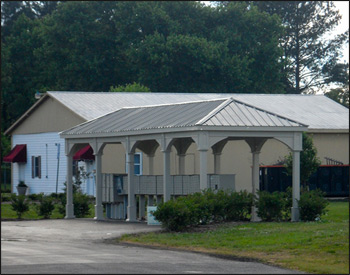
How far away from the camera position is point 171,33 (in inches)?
2542

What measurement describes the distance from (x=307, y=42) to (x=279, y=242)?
6201 cm

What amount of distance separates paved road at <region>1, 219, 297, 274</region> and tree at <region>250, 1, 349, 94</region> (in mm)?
55921

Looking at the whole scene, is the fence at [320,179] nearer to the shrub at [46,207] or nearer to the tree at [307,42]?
the shrub at [46,207]

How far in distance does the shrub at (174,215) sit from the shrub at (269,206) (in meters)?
2.85

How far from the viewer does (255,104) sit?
46.4 meters

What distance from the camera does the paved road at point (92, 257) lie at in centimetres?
1468

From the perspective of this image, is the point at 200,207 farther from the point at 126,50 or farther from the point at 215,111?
the point at 126,50

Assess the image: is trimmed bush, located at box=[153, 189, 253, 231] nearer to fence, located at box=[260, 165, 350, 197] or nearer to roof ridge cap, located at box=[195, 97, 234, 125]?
roof ridge cap, located at box=[195, 97, 234, 125]

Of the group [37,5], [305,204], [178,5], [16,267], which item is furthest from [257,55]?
[16,267]

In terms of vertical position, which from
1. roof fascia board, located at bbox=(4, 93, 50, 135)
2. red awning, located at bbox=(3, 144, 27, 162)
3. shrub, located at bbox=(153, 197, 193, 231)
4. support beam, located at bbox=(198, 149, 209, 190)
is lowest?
shrub, located at bbox=(153, 197, 193, 231)

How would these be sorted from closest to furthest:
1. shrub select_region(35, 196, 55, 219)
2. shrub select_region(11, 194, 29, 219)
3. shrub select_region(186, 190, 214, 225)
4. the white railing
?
shrub select_region(186, 190, 214, 225)
the white railing
shrub select_region(35, 196, 55, 219)
shrub select_region(11, 194, 29, 219)

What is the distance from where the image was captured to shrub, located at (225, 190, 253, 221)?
2441 centimetres

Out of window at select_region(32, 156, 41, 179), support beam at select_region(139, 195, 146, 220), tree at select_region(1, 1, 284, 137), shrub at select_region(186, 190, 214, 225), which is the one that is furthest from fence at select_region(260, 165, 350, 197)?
tree at select_region(1, 1, 284, 137)

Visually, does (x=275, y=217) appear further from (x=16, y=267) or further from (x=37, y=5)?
Answer: (x=37, y=5)
